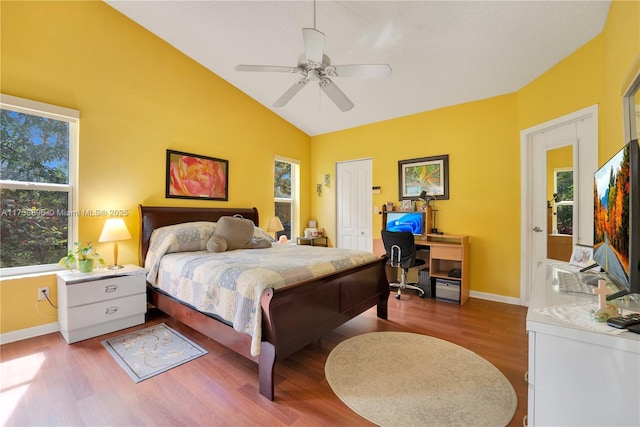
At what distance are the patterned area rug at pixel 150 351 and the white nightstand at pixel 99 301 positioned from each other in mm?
203

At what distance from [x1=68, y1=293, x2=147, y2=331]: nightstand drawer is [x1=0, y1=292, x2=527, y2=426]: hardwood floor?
0.54ft

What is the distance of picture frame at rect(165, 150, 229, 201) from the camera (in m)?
3.59

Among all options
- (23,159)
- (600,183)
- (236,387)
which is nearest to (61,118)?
(23,159)

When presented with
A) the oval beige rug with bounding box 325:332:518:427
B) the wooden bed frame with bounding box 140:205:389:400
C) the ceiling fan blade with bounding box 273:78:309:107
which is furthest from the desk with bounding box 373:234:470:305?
the ceiling fan blade with bounding box 273:78:309:107

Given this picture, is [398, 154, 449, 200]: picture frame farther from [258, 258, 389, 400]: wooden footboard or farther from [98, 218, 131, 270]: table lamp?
[98, 218, 131, 270]: table lamp

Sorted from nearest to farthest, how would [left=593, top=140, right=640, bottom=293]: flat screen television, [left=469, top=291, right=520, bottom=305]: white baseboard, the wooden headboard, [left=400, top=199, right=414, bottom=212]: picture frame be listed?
[left=593, top=140, right=640, bottom=293]: flat screen television, the wooden headboard, [left=469, top=291, right=520, bottom=305]: white baseboard, [left=400, top=199, right=414, bottom=212]: picture frame

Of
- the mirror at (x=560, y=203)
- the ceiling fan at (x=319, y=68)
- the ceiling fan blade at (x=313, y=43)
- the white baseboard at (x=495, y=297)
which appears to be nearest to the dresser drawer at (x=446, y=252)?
the white baseboard at (x=495, y=297)

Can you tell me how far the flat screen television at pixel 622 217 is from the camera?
101 cm

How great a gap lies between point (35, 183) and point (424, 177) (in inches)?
182

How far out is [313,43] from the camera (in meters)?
1.95

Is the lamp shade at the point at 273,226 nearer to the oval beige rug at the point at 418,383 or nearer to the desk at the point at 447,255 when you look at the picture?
the desk at the point at 447,255

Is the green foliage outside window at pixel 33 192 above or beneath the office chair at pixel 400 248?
above

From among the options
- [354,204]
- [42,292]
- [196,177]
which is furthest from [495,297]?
[42,292]

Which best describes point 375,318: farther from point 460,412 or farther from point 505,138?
point 505,138
